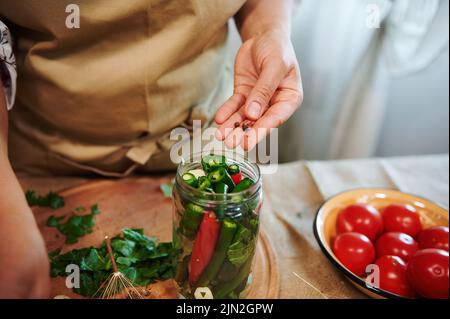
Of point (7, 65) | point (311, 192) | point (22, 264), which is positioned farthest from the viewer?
point (311, 192)

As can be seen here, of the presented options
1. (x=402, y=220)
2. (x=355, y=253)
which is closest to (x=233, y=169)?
(x=355, y=253)

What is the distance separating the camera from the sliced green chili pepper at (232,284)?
0.64 metres

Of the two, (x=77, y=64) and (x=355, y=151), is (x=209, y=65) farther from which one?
(x=355, y=151)

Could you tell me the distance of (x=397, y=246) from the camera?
0.77 m

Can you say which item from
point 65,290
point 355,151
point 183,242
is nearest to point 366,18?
point 355,151

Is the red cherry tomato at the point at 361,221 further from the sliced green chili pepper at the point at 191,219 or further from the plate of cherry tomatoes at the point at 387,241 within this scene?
the sliced green chili pepper at the point at 191,219

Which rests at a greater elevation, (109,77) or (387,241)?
(109,77)

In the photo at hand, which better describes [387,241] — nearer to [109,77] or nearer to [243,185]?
[243,185]

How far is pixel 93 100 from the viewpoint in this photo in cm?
79

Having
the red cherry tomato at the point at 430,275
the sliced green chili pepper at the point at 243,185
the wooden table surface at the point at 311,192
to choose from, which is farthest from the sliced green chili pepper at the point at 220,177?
the red cherry tomato at the point at 430,275

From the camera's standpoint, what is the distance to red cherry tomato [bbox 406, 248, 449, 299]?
0.67 m

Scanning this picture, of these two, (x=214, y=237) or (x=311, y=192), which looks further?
(x=311, y=192)

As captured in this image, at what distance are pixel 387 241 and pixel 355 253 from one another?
0.08m
